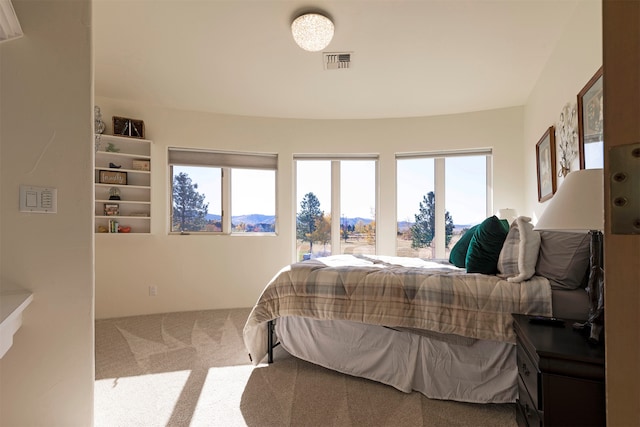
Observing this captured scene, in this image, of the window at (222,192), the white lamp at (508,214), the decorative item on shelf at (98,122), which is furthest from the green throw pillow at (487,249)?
the decorative item on shelf at (98,122)

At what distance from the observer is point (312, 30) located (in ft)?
7.19

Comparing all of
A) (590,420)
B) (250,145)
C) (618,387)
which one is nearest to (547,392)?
(590,420)

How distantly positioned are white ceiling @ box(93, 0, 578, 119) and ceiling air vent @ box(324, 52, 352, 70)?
0.20ft

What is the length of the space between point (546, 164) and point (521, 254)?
1.45 m

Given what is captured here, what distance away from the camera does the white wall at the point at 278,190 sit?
364 cm

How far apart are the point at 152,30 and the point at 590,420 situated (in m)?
3.28

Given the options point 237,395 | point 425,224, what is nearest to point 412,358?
point 237,395

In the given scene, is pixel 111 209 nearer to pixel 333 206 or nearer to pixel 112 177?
pixel 112 177

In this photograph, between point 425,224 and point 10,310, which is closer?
point 10,310

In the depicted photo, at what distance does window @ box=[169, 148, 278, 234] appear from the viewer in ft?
12.9

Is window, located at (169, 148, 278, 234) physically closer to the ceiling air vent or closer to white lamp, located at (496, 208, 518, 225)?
the ceiling air vent

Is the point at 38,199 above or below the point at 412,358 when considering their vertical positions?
above

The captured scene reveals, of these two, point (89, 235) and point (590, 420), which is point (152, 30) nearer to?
point (89, 235)

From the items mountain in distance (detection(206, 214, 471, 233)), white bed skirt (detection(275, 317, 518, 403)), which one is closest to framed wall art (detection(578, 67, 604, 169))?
white bed skirt (detection(275, 317, 518, 403))
